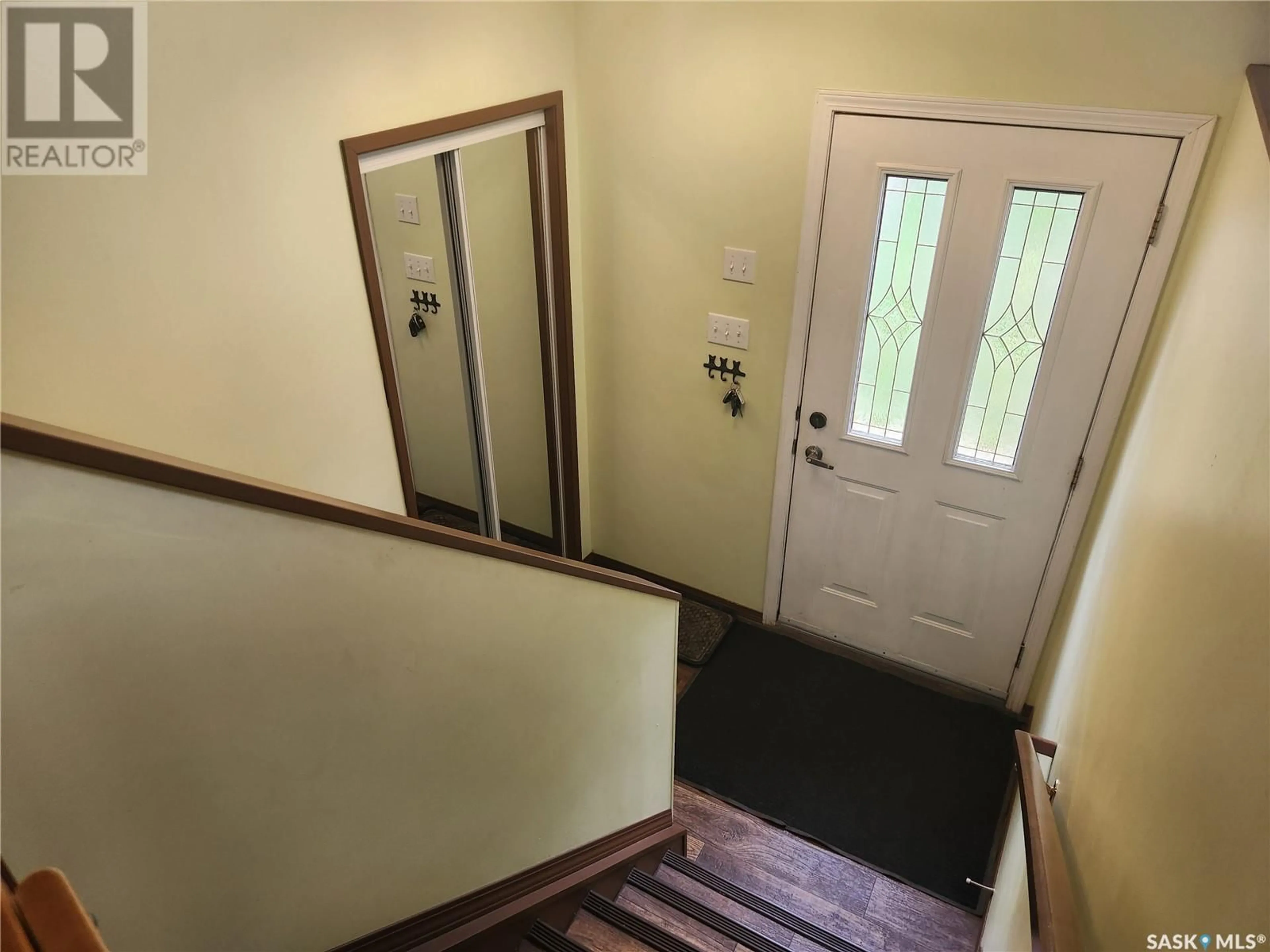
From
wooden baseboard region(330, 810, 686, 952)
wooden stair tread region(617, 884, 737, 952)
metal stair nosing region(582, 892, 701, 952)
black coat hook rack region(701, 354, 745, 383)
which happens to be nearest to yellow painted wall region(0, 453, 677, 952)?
wooden baseboard region(330, 810, 686, 952)

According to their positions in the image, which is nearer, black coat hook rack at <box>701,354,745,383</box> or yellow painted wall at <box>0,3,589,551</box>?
yellow painted wall at <box>0,3,589,551</box>

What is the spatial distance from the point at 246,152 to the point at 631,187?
1475mm

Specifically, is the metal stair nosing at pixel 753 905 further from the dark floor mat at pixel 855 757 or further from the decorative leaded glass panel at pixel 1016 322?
the decorative leaded glass panel at pixel 1016 322

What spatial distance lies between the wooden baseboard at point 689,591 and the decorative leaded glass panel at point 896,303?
39.1 inches

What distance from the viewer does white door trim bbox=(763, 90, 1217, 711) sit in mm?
2062

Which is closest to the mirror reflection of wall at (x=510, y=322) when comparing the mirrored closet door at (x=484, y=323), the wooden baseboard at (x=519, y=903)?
the mirrored closet door at (x=484, y=323)

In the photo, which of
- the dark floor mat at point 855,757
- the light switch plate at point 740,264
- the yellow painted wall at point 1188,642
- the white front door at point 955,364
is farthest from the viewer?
the light switch plate at point 740,264

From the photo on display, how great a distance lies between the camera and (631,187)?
9.33 feet

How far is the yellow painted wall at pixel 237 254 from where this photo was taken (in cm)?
139

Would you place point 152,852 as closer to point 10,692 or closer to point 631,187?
point 10,692

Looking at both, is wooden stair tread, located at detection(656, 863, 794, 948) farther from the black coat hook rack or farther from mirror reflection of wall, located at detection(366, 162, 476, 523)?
the black coat hook rack

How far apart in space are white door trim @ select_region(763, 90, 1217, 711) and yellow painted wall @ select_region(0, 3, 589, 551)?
42.7 inches

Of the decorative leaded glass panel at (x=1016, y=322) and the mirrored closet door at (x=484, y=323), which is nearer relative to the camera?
the decorative leaded glass panel at (x=1016, y=322)

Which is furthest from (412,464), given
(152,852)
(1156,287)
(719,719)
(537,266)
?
(1156,287)
